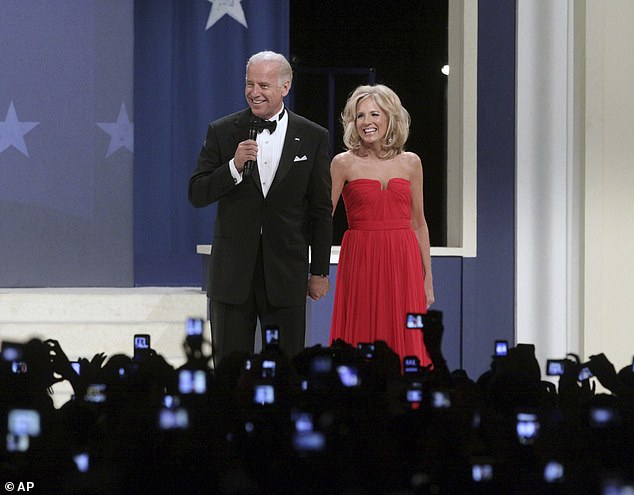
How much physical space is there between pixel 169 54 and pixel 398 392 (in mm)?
4897

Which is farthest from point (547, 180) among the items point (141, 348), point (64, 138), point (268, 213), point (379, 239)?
point (141, 348)

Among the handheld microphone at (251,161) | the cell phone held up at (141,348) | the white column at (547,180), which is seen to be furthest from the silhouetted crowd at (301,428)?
the white column at (547,180)

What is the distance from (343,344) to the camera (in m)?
0.79

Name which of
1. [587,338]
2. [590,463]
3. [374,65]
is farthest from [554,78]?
[590,463]

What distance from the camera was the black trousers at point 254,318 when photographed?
232cm

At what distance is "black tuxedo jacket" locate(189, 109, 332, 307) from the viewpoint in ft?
7.73

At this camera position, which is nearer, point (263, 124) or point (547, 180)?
point (263, 124)

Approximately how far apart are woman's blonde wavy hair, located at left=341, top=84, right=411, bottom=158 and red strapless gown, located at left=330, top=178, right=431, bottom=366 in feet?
0.35

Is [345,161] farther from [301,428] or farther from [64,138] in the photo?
[64,138]

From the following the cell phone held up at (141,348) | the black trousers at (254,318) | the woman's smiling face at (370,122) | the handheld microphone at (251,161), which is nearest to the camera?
the cell phone held up at (141,348)

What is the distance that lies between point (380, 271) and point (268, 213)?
67cm

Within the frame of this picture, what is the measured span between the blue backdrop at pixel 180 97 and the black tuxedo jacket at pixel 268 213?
2.96m

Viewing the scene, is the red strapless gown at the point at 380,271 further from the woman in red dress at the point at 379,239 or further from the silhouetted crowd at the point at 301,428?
the silhouetted crowd at the point at 301,428

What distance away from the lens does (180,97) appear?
5.33m
